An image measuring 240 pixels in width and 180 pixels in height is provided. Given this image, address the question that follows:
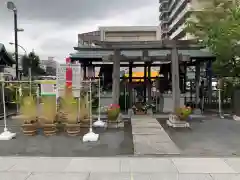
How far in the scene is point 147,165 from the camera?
251 inches

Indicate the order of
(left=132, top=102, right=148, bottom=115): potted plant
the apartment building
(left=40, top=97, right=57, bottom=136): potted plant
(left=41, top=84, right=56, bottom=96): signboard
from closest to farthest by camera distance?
(left=40, top=97, right=57, bottom=136): potted plant, (left=41, top=84, right=56, bottom=96): signboard, (left=132, top=102, right=148, bottom=115): potted plant, the apartment building

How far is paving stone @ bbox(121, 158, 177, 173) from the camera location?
19.8ft

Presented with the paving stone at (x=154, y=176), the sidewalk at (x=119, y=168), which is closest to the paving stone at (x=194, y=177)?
the sidewalk at (x=119, y=168)

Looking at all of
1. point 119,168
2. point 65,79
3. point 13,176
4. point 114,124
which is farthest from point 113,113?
point 13,176

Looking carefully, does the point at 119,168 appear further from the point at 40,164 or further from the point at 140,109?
the point at 140,109

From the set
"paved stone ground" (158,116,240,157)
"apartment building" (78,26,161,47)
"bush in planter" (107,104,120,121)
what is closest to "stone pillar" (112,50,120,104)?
"bush in planter" (107,104,120,121)

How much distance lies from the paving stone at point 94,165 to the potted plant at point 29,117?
361 centimetres

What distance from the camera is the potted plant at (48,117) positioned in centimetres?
991

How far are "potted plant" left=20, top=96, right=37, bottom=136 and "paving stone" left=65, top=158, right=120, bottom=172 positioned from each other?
11.8 ft

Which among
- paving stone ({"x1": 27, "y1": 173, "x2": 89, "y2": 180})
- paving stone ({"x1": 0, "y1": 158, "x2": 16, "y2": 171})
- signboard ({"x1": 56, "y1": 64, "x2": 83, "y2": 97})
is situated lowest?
paving stone ({"x1": 27, "y1": 173, "x2": 89, "y2": 180})

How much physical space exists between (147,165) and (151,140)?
2541 mm

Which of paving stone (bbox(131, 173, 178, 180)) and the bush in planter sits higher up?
the bush in planter

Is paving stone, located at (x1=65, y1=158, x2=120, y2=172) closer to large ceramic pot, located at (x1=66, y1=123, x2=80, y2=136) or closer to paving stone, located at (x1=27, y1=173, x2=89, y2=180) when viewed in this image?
paving stone, located at (x1=27, y1=173, x2=89, y2=180)

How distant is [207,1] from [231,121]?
534 inches
